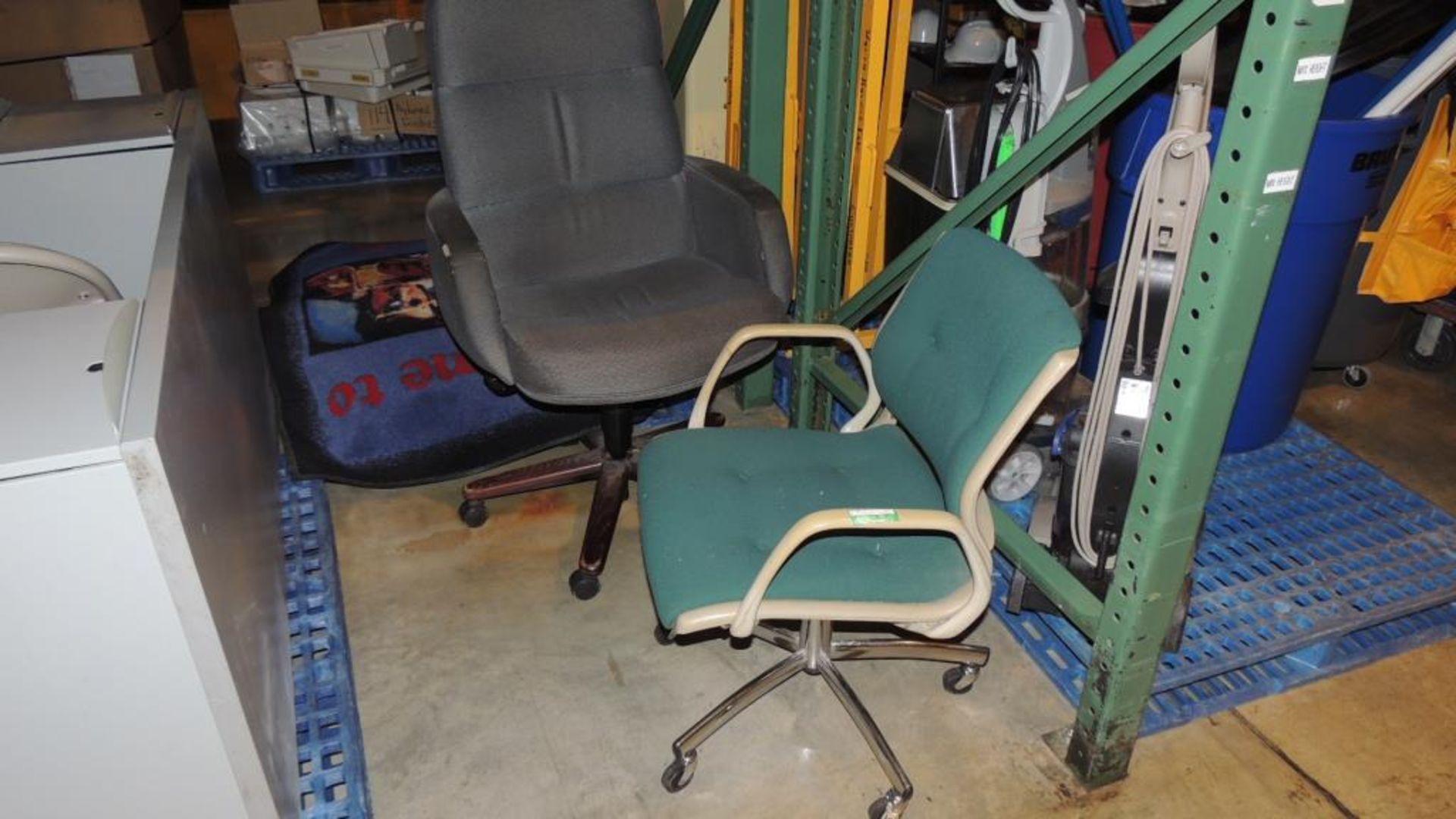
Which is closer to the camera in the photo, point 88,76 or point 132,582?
point 132,582

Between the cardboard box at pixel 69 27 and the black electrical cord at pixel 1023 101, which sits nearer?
the black electrical cord at pixel 1023 101

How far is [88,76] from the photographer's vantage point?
12.9 ft

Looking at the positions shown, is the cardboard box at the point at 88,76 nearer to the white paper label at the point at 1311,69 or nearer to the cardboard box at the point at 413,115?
the cardboard box at the point at 413,115

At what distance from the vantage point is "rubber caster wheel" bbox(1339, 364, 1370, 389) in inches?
113

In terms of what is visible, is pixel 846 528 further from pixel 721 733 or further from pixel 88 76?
pixel 88 76

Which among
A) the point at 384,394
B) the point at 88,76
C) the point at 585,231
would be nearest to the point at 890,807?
the point at 585,231

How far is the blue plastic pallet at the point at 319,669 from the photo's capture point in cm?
165

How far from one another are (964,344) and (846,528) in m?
0.36

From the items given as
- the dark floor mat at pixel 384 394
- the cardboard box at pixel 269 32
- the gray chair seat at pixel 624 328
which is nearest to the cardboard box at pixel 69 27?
the cardboard box at pixel 269 32

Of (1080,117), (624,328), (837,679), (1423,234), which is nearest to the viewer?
(1080,117)

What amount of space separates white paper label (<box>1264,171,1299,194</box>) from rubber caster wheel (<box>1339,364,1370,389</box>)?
6.35 ft

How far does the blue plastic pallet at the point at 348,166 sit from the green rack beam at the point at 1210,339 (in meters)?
3.47

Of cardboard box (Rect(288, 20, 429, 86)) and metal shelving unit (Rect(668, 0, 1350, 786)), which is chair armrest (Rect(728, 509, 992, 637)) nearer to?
metal shelving unit (Rect(668, 0, 1350, 786))

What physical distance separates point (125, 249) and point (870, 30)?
1.69m
